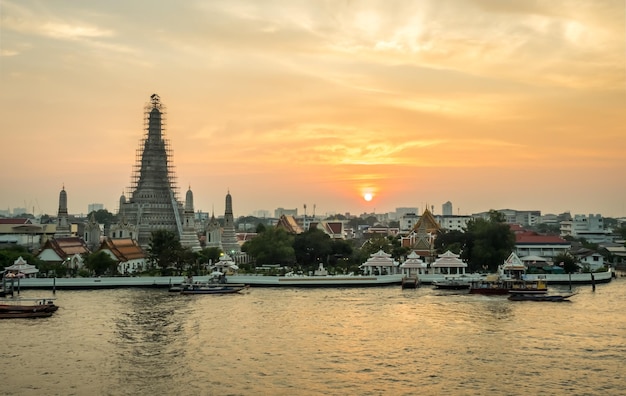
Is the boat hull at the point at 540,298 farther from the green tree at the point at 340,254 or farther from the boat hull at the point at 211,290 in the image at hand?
the green tree at the point at 340,254

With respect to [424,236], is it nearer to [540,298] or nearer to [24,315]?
[540,298]

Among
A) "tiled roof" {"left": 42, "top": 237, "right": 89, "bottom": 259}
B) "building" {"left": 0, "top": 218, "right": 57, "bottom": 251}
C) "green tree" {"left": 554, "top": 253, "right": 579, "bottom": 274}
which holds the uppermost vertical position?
"building" {"left": 0, "top": 218, "right": 57, "bottom": 251}

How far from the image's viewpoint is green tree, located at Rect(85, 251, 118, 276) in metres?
60.2

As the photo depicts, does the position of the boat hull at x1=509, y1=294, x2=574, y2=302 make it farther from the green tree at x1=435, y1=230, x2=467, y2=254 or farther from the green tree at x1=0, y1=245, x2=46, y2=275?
the green tree at x1=0, y1=245, x2=46, y2=275

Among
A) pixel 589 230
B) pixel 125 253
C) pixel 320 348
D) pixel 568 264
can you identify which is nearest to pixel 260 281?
pixel 125 253

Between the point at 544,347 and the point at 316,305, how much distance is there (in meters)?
16.0

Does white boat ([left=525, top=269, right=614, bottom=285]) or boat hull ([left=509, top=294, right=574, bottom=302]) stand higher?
white boat ([left=525, top=269, right=614, bottom=285])

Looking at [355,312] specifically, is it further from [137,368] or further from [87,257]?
[87,257]

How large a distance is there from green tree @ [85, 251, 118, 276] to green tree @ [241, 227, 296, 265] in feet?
44.2

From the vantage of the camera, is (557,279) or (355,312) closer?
(355,312)

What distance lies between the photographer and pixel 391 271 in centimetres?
6072

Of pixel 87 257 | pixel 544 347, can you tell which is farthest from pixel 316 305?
pixel 87 257

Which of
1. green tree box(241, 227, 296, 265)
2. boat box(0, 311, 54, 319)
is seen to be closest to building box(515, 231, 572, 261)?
green tree box(241, 227, 296, 265)

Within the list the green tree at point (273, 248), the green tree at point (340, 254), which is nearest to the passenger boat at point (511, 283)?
the green tree at point (340, 254)
